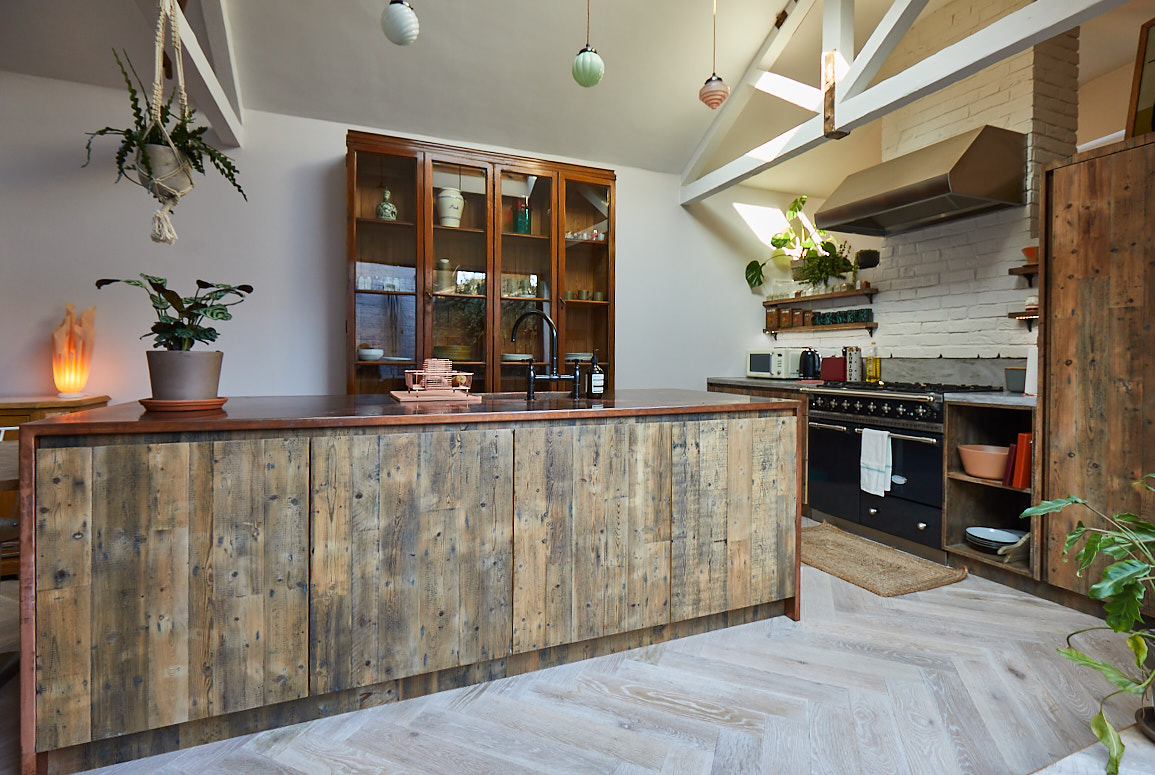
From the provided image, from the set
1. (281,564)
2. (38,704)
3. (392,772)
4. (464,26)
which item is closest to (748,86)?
(464,26)

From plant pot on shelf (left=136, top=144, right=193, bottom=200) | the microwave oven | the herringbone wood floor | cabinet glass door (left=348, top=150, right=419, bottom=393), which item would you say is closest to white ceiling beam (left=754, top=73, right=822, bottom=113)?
the microwave oven

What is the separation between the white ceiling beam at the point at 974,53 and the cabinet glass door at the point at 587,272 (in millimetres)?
1607

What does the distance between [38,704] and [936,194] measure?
4.26 metres

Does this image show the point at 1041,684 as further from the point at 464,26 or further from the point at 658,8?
the point at 464,26

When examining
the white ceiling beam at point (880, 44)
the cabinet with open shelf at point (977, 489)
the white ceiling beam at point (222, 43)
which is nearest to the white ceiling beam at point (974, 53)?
the white ceiling beam at point (880, 44)

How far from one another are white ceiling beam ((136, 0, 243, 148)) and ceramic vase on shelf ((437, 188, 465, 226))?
1226 millimetres

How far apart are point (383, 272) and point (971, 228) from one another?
3679 mm

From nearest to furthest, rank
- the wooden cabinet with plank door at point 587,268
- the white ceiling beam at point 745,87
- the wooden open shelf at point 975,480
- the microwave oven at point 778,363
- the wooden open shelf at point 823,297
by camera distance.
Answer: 1. the wooden open shelf at point 975,480
2. the white ceiling beam at point 745,87
3. the wooden cabinet with plank door at point 587,268
4. the wooden open shelf at point 823,297
5. the microwave oven at point 778,363

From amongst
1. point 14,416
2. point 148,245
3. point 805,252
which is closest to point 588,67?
point 148,245

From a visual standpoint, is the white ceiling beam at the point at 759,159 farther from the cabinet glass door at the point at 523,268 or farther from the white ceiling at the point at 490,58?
the cabinet glass door at the point at 523,268

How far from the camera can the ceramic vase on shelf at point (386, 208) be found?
11.7ft

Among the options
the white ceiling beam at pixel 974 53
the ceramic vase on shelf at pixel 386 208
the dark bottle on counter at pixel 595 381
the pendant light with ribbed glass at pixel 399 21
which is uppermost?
the white ceiling beam at pixel 974 53

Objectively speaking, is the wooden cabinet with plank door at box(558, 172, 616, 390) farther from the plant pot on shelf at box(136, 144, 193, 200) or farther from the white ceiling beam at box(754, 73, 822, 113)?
the plant pot on shelf at box(136, 144, 193, 200)

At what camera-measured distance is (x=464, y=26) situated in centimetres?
348
